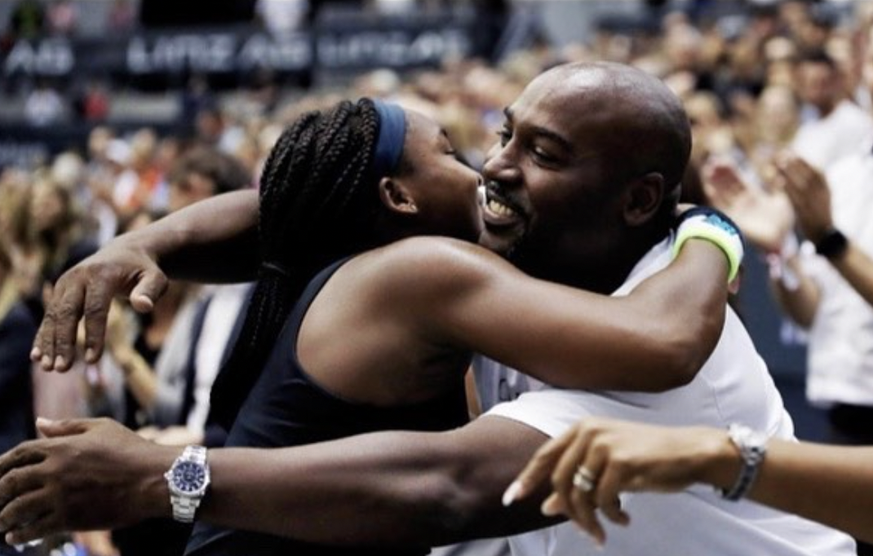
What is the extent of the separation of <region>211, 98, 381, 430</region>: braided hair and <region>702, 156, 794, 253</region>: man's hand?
194 cm

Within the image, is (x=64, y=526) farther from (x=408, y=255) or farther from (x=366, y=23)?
(x=366, y=23)

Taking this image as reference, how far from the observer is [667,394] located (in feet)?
8.55

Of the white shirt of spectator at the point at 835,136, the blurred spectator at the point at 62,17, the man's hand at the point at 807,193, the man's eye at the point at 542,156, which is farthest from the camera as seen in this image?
the blurred spectator at the point at 62,17

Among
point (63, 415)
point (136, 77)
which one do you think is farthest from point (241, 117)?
point (63, 415)

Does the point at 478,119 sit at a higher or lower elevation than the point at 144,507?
lower

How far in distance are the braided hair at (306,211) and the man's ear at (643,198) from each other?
437 millimetres

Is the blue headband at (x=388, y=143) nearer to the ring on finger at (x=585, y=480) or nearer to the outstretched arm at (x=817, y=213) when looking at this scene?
the ring on finger at (x=585, y=480)

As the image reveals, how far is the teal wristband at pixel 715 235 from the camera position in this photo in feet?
8.98

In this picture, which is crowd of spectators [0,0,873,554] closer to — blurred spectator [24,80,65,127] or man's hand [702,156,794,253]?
man's hand [702,156,794,253]

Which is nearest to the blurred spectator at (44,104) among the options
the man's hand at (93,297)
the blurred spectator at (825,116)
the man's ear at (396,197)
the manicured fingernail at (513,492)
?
the blurred spectator at (825,116)

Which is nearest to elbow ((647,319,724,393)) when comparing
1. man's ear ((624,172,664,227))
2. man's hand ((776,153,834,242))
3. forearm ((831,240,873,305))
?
man's ear ((624,172,664,227))

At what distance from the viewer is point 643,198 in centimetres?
277

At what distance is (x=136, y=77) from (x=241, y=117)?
151 inches

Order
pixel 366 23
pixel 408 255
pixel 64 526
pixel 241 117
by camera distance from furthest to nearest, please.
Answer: pixel 366 23
pixel 241 117
pixel 408 255
pixel 64 526
